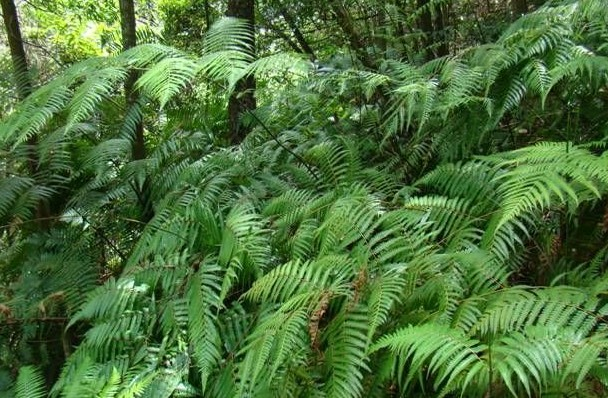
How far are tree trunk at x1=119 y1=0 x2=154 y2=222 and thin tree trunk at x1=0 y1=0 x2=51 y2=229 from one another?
0.57m

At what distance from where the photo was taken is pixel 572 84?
2.28 meters

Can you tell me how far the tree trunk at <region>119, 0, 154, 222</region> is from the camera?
10.7 feet

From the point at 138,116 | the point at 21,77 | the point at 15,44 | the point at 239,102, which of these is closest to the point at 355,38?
the point at 239,102

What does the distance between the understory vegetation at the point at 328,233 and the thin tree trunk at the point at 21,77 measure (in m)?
0.04

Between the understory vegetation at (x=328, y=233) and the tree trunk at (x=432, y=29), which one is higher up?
the tree trunk at (x=432, y=29)

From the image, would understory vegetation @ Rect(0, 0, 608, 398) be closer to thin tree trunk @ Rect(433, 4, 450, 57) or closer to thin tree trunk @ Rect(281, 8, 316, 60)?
thin tree trunk @ Rect(433, 4, 450, 57)

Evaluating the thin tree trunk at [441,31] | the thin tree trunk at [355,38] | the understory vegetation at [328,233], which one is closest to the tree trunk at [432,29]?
the thin tree trunk at [441,31]

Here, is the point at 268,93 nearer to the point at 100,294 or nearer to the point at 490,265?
the point at 100,294

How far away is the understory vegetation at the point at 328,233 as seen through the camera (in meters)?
1.51

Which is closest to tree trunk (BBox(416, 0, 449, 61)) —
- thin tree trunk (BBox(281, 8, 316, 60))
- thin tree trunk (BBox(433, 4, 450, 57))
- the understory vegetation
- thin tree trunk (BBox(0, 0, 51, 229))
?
thin tree trunk (BBox(433, 4, 450, 57))

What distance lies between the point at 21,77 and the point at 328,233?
269 cm

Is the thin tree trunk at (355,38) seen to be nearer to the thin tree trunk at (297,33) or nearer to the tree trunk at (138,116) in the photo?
the tree trunk at (138,116)

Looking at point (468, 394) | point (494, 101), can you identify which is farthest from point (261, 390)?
point (494, 101)

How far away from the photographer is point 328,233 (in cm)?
194
